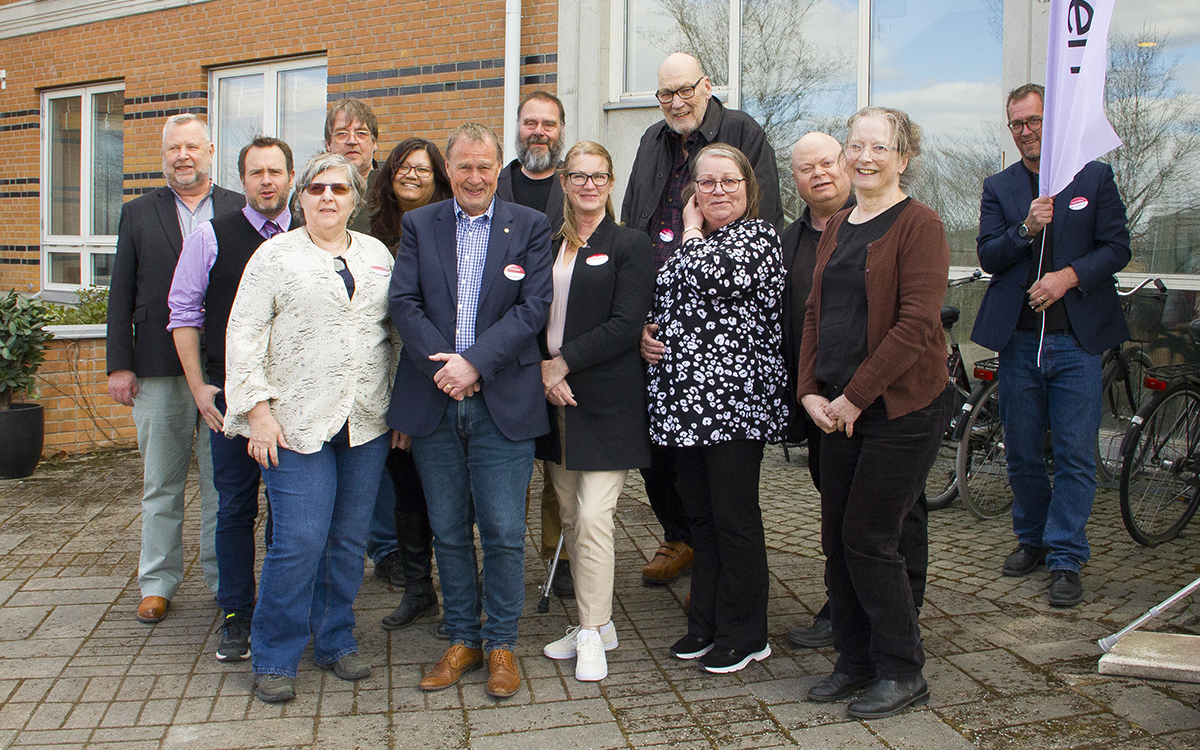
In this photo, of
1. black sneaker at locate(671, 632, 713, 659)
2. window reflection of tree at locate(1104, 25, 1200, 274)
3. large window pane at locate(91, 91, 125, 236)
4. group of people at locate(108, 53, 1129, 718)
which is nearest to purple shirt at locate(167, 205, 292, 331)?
group of people at locate(108, 53, 1129, 718)

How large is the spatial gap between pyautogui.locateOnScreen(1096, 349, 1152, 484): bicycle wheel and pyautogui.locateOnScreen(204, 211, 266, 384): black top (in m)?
4.63

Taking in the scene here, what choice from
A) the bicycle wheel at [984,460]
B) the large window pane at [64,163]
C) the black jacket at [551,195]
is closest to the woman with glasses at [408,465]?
the black jacket at [551,195]

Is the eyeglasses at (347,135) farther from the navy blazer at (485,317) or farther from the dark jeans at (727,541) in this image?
the dark jeans at (727,541)

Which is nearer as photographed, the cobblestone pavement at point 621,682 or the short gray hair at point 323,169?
the cobblestone pavement at point 621,682

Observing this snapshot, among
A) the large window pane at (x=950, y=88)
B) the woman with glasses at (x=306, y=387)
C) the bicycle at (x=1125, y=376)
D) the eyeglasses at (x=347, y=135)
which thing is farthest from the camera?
the large window pane at (x=950, y=88)

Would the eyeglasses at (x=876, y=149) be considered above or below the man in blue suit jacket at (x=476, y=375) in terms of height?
above

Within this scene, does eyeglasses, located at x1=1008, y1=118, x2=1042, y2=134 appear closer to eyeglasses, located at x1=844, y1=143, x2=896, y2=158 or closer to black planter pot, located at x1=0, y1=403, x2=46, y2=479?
eyeglasses, located at x1=844, y1=143, x2=896, y2=158

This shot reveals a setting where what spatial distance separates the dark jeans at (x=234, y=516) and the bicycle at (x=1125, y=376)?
14.8ft

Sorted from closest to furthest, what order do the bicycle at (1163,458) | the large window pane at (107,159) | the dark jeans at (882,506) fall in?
the dark jeans at (882,506) → the bicycle at (1163,458) → the large window pane at (107,159)

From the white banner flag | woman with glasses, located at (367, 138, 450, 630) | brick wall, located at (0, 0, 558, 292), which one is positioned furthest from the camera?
brick wall, located at (0, 0, 558, 292)

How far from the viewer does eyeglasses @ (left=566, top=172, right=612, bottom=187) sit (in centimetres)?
380

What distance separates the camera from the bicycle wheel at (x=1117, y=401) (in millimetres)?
5785

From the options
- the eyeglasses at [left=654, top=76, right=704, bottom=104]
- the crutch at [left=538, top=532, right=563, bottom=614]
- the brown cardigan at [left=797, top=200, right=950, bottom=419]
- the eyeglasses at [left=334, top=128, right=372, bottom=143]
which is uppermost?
the eyeglasses at [left=654, top=76, right=704, bottom=104]

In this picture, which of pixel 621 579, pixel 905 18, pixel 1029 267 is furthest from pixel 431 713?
pixel 905 18
